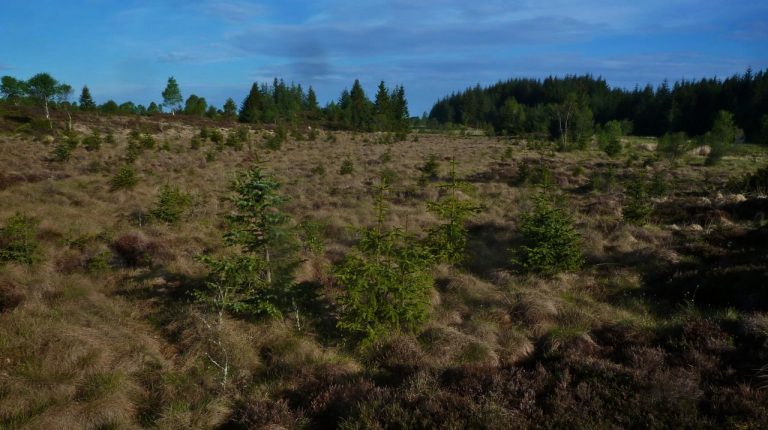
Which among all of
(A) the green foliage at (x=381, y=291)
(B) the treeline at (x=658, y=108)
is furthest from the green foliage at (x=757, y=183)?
(B) the treeline at (x=658, y=108)

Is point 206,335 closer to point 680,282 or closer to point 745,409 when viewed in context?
point 745,409

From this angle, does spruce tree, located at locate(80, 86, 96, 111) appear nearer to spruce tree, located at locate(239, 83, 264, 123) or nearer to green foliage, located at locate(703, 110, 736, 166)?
spruce tree, located at locate(239, 83, 264, 123)

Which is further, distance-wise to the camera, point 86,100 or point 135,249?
point 86,100

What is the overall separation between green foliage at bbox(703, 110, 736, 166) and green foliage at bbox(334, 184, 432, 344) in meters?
31.9

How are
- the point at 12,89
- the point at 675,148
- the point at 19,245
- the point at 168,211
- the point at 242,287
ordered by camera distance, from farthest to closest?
the point at 12,89 < the point at 675,148 < the point at 168,211 < the point at 19,245 < the point at 242,287

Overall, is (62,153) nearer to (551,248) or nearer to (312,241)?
(312,241)

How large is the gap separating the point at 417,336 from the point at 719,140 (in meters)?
39.6

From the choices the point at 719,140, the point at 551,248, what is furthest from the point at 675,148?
the point at 551,248

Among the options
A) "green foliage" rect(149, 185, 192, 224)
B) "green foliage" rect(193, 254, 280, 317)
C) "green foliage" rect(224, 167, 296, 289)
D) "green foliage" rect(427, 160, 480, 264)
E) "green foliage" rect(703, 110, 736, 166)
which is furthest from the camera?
"green foliage" rect(703, 110, 736, 166)

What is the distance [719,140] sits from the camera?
34.8 meters

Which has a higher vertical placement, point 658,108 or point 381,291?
point 658,108

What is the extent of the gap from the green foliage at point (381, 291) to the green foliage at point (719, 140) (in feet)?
105

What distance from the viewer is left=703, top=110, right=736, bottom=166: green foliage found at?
2986 cm

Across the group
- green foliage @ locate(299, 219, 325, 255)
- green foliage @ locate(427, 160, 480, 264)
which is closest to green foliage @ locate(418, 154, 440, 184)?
green foliage @ locate(427, 160, 480, 264)
